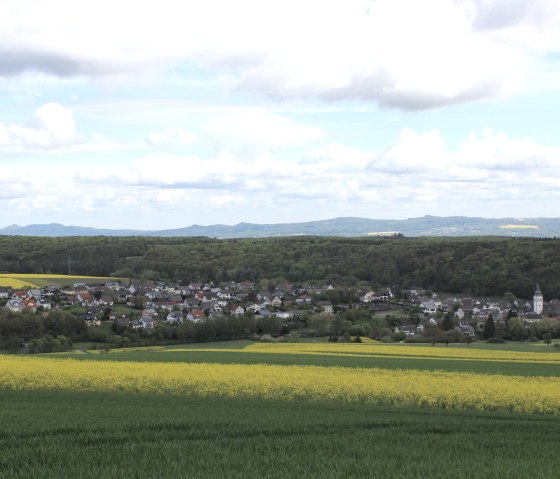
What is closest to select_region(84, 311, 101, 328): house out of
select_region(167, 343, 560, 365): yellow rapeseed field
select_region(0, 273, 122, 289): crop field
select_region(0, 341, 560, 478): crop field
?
select_region(167, 343, 560, 365): yellow rapeseed field

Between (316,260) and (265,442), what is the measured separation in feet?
425

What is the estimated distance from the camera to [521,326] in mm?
70750

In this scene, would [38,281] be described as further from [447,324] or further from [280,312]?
[447,324]

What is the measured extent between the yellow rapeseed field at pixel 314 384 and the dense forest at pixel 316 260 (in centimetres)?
8425

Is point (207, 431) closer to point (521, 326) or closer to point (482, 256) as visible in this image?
point (521, 326)

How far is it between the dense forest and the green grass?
9618cm

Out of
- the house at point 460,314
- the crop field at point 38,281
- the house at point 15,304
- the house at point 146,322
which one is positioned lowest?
the house at point 460,314

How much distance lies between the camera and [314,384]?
26438mm

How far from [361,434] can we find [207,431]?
3245 millimetres

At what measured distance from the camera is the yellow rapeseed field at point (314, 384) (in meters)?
23.5

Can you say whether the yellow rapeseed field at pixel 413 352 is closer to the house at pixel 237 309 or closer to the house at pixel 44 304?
the house at pixel 237 309

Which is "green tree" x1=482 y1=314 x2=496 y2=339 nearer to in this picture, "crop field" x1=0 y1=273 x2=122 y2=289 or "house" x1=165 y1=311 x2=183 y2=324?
"house" x1=165 y1=311 x2=183 y2=324

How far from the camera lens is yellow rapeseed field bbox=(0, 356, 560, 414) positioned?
76.9 ft

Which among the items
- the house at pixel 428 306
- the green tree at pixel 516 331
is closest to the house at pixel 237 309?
the house at pixel 428 306
